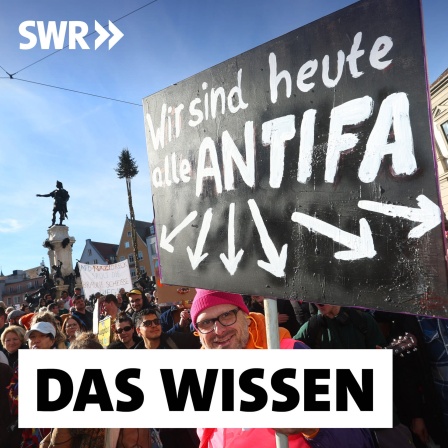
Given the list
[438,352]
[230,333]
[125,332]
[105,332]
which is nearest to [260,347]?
[230,333]

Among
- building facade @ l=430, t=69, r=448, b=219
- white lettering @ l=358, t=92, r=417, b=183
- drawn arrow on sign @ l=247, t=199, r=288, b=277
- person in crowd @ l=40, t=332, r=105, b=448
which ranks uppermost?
building facade @ l=430, t=69, r=448, b=219

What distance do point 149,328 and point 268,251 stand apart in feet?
7.88

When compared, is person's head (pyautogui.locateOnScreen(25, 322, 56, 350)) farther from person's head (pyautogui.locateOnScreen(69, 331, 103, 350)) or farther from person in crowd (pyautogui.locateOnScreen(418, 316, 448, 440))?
person in crowd (pyautogui.locateOnScreen(418, 316, 448, 440))

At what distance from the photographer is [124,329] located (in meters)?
3.90

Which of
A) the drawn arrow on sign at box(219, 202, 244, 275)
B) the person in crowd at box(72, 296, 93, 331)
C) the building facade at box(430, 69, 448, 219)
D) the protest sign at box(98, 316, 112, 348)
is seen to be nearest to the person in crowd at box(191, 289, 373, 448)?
the drawn arrow on sign at box(219, 202, 244, 275)

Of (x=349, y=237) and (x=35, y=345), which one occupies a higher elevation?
(x=349, y=237)

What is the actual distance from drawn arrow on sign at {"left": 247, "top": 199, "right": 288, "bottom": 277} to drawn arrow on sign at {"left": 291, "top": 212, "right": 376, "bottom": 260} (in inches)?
4.9

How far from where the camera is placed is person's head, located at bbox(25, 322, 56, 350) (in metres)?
3.65

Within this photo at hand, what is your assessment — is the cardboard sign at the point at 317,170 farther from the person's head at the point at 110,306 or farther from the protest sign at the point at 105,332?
the person's head at the point at 110,306

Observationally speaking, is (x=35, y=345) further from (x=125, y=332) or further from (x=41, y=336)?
(x=125, y=332)

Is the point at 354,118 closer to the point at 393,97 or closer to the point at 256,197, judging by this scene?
the point at 393,97

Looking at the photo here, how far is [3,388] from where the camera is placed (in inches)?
126

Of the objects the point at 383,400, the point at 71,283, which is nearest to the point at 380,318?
the point at 383,400

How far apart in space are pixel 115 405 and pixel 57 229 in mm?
19800
